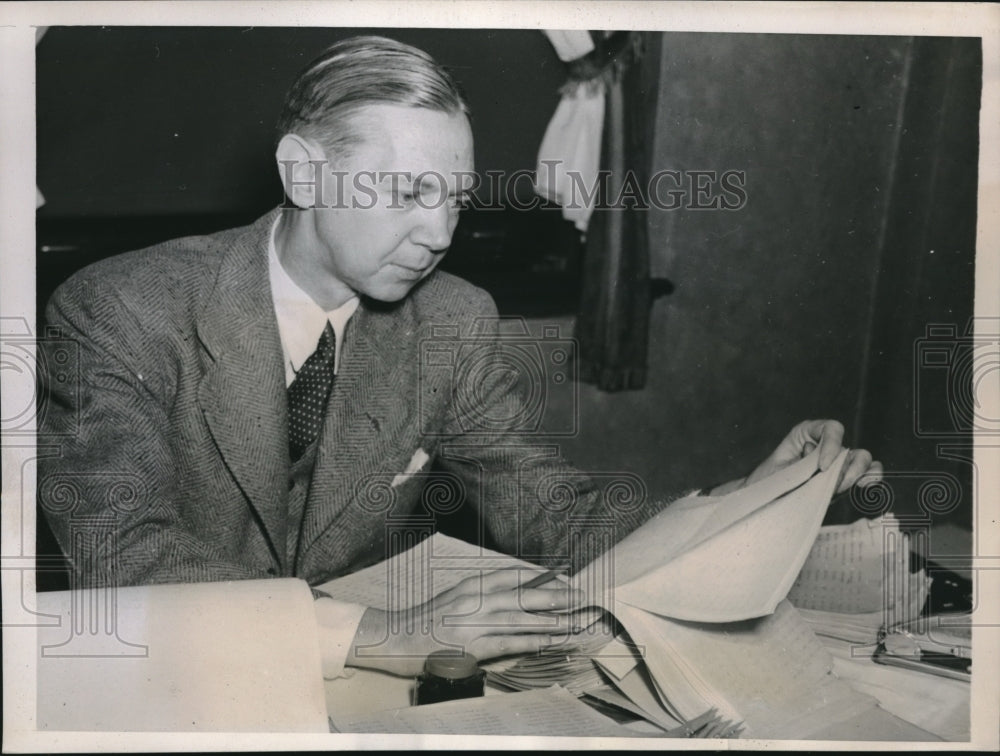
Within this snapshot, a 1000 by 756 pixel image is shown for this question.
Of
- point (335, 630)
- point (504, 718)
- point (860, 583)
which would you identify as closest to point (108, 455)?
point (335, 630)

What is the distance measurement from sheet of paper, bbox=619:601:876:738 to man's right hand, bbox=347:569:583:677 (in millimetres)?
132

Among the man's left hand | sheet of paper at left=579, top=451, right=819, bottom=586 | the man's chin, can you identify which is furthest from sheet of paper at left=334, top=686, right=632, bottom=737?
the man's chin

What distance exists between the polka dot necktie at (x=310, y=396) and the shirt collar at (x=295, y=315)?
0.01 m

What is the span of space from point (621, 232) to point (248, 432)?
2.42 ft

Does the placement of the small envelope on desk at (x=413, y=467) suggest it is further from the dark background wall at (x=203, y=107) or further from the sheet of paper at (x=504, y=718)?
the dark background wall at (x=203, y=107)

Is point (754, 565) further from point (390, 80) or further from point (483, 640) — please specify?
point (390, 80)

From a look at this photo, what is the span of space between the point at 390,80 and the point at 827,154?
0.78m

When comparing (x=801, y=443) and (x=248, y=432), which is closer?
(x=248, y=432)

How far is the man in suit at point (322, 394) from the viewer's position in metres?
1.99

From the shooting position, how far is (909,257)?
209 cm

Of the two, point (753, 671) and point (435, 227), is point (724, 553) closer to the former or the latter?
point (753, 671)

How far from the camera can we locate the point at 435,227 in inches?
79.4

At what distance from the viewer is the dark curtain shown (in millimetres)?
2033

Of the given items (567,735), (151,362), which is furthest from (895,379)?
(151,362)
